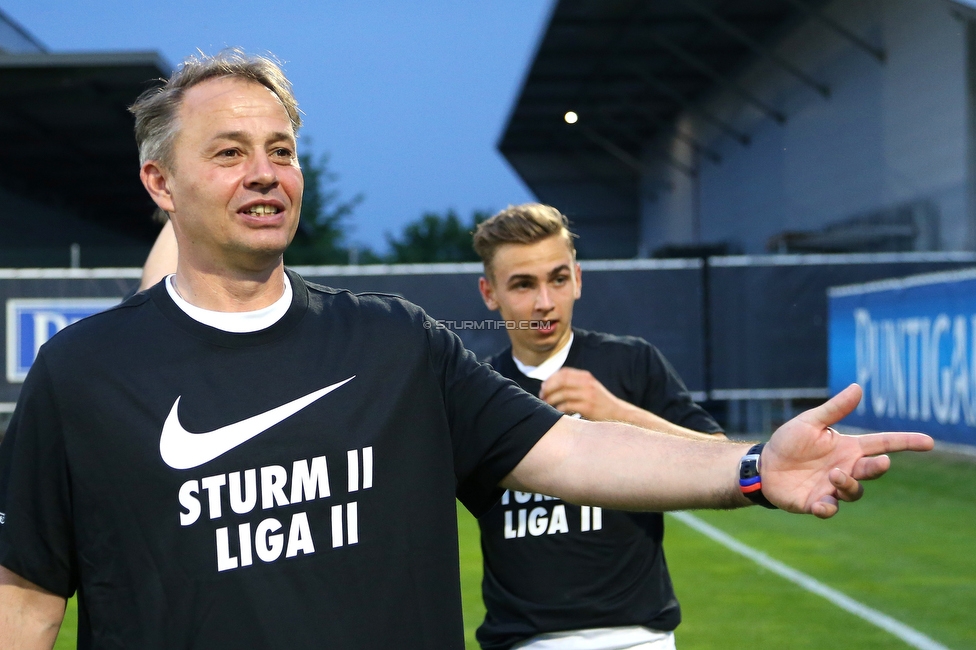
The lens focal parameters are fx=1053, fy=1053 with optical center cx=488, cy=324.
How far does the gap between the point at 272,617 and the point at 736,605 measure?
18.5 ft

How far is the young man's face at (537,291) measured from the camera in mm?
3994

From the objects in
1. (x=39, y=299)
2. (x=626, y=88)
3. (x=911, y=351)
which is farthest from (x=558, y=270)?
(x=626, y=88)

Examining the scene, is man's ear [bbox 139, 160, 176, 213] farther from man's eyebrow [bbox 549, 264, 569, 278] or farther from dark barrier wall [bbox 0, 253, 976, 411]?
dark barrier wall [bbox 0, 253, 976, 411]

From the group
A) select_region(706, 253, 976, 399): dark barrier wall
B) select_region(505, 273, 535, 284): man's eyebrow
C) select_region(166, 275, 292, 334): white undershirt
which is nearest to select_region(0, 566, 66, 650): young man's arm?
select_region(166, 275, 292, 334): white undershirt

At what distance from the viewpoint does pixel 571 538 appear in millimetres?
3693

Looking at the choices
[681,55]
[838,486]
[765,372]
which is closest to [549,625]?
[838,486]

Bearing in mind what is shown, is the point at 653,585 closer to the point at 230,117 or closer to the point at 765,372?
the point at 230,117

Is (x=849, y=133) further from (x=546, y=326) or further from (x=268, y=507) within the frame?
(x=268, y=507)

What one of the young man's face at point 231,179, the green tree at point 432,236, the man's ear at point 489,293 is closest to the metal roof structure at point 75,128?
the man's ear at point 489,293

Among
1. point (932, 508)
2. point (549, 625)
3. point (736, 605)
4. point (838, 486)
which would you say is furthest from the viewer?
point (932, 508)

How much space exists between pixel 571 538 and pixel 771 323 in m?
12.0

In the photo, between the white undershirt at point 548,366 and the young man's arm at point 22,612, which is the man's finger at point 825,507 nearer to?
the young man's arm at point 22,612

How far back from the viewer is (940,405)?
11.8 metres

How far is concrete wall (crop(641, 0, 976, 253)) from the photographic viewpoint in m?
17.9
